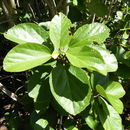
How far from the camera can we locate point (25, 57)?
1167mm

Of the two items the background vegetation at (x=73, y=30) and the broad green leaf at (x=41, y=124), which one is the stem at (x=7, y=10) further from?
the broad green leaf at (x=41, y=124)

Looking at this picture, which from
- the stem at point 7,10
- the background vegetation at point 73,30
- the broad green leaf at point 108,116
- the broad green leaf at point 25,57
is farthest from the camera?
the stem at point 7,10

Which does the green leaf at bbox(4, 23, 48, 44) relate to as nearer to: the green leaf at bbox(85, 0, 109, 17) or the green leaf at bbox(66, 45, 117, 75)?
the green leaf at bbox(66, 45, 117, 75)

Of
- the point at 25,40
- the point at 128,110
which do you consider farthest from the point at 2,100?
the point at 25,40

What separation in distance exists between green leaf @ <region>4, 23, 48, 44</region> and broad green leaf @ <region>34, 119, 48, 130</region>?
54 cm

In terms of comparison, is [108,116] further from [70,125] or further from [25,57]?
[25,57]

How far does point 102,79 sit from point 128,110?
4.47 feet

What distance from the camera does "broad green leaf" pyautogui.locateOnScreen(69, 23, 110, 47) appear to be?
134 centimetres

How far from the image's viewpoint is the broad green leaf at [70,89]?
119 cm

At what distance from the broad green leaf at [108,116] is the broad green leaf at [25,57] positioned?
1.54 ft

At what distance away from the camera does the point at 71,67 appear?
4.14 ft

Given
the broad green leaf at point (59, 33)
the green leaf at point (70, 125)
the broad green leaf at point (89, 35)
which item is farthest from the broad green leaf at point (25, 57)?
the green leaf at point (70, 125)

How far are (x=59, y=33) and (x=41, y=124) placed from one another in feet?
2.04

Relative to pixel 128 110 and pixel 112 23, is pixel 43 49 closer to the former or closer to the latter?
pixel 112 23
